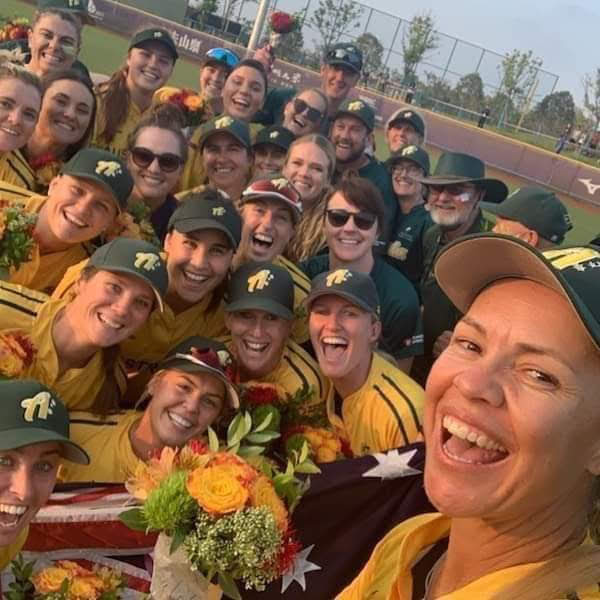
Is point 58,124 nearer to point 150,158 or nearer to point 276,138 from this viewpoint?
point 150,158

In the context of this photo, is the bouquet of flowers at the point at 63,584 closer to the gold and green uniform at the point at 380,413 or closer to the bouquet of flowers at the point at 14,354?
the bouquet of flowers at the point at 14,354

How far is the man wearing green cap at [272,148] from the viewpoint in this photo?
293 inches

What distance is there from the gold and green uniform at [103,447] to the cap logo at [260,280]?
1086mm

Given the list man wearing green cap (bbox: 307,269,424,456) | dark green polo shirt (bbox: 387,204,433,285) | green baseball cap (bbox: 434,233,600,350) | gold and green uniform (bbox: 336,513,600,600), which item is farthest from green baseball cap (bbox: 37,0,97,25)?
gold and green uniform (bbox: 336,513,600,600)

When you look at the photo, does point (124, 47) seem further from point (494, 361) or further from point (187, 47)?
point (494, 361)

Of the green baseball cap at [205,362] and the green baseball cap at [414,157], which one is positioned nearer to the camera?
the green baseball cap at [205,362]

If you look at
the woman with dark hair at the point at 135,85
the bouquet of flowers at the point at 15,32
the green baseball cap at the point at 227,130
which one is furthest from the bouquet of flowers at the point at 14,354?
the bouquet of flowers at the point at 15,32

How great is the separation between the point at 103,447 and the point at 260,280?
1455 mm

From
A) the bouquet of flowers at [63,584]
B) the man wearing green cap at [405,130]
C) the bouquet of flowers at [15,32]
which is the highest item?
the man wearing green cap at [405,130]

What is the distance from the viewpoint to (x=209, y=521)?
265cm

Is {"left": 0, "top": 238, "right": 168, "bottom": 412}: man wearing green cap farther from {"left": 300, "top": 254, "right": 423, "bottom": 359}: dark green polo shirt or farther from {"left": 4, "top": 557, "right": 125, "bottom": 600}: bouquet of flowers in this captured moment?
{"left": 300, "top": 254, "right": 423, "bottom": 359}: dark green polo shirt

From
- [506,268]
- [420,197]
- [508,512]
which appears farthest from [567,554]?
[420,197]

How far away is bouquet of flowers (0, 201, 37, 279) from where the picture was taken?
4523 mm

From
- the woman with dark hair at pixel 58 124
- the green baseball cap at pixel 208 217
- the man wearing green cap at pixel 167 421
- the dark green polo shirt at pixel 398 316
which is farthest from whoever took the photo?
the woman with dark hair at pixel 58 124
